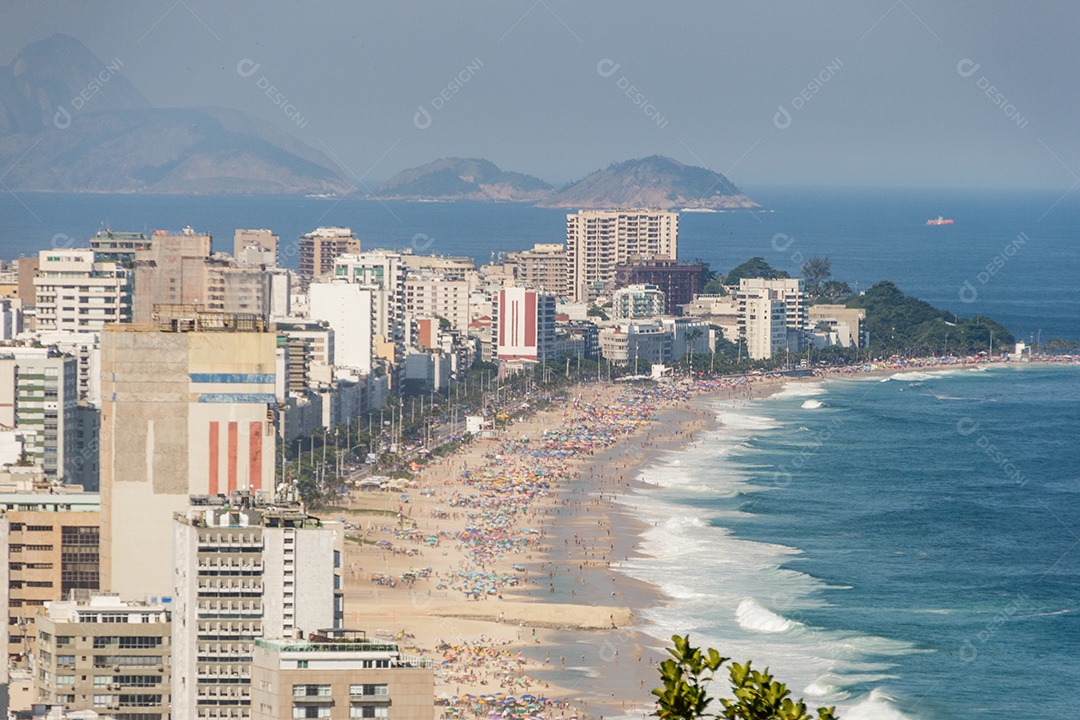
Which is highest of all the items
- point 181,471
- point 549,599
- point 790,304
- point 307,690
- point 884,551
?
point 790,304

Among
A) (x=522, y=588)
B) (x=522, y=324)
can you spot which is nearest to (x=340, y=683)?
(x=522, y=588)

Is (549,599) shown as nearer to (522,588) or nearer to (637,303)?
(522,588)

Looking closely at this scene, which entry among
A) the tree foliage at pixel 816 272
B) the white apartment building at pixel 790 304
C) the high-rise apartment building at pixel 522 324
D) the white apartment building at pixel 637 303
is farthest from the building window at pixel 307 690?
the tree foliage at pixel 816 272

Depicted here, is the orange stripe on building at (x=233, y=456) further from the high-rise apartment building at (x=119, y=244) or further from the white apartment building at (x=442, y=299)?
the white apartment building at (x=442, y=299)

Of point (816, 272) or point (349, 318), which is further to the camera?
point (816, 272)

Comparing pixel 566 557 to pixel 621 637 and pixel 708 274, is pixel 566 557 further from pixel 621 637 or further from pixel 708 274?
pixel 708 274

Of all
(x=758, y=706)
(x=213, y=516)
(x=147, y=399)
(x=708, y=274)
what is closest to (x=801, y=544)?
(x=147, y=399)

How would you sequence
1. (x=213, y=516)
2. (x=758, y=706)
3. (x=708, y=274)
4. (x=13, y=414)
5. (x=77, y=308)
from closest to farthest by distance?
(x=758, y=706) < (x=213, y=516) < (x=13, y=414) < (x=77, y=308) < (x=708, y=274)
